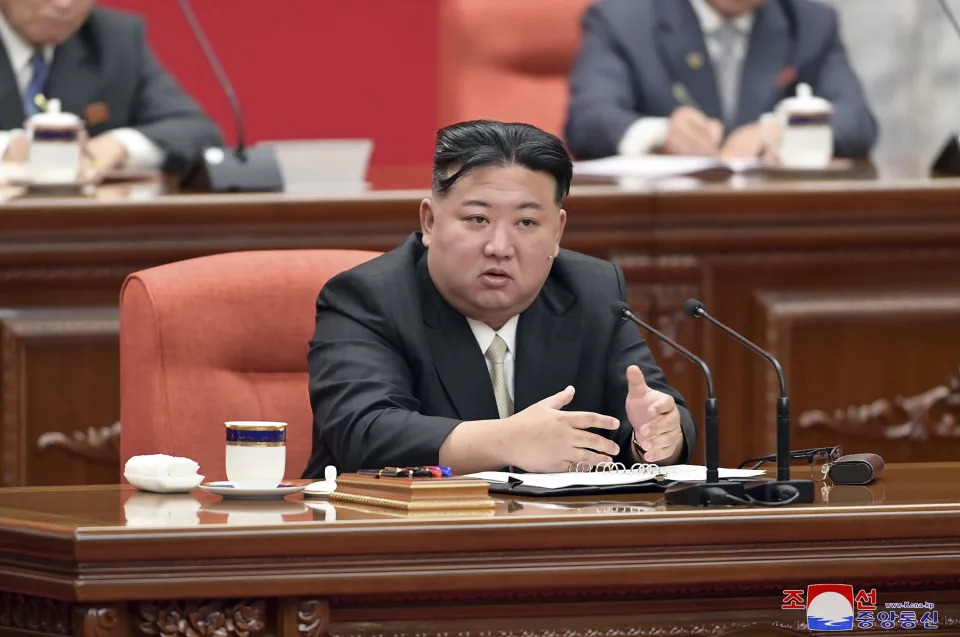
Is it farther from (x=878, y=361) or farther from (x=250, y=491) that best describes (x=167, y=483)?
(x=878, y=361)

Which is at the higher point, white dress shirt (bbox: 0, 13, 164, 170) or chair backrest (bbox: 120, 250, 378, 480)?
white dress shirt (bbox: 0, 13, 164, 170)

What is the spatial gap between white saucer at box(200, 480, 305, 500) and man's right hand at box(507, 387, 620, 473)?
0.30 m

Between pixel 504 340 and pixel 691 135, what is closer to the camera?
pixel 504 340

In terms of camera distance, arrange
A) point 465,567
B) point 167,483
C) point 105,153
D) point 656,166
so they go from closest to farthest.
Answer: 1. point 465,567
2. point 167,483
3. point 656,166
4. point 105,153

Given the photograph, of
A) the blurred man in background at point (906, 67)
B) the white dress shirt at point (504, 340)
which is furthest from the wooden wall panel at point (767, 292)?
the blurred man in background at point (906, 67)

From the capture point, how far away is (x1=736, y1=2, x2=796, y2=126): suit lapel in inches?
180

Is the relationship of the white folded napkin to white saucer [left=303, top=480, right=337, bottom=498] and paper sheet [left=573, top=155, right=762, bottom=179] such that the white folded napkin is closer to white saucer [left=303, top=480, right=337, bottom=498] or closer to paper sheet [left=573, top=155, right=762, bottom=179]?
white saucer [left=303, top=480, right=337, bottom=498]

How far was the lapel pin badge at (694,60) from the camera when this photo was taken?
4.55 metres

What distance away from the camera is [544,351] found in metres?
2.35

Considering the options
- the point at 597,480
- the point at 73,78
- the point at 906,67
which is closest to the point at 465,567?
the point at 597,480

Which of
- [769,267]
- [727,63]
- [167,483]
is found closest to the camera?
[167,483]

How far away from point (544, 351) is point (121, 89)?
2436 millimetres

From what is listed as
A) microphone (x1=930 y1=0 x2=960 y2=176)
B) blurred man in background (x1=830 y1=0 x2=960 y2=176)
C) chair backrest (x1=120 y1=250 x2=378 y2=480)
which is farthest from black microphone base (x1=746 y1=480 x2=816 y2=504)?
blurred man in background (x1=830 y1=0 x2=960 y2=176)

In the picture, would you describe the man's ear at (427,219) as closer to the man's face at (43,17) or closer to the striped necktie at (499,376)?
the striped necktie at (499,376)
